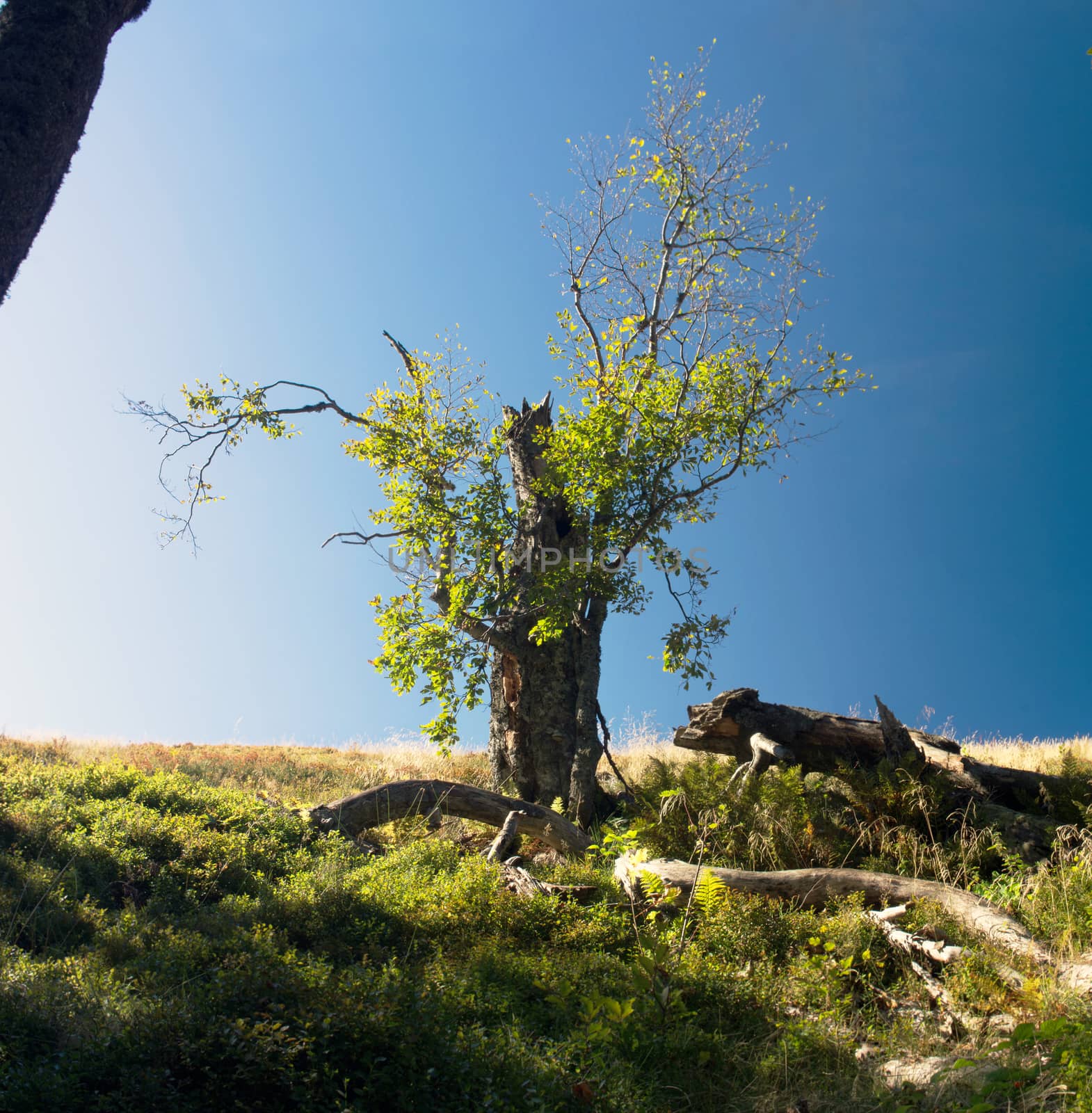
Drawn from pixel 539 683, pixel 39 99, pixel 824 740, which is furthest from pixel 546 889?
pixel 39 99

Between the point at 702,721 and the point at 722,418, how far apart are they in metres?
5.41

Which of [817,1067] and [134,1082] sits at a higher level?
[817,1067]

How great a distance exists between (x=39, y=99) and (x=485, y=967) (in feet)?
28.1

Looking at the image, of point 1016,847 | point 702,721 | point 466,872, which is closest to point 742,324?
point 702,721

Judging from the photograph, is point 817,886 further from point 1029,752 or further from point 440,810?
point 1029,752

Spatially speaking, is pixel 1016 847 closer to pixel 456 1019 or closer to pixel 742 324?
pixel 456 1019

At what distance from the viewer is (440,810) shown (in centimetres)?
1312

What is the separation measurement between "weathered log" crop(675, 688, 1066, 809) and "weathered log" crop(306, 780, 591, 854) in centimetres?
321

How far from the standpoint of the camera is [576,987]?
22.6 ft

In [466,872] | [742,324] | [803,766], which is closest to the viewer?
[466,872]

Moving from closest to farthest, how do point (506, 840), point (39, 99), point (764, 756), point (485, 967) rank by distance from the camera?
point (485, 967) → point (39, 99) → point (506, 840) → point (764, 756)

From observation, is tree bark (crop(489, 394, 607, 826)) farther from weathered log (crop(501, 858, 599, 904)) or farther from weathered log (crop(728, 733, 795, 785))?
weathered log (crop(501, 858, 599, 904))

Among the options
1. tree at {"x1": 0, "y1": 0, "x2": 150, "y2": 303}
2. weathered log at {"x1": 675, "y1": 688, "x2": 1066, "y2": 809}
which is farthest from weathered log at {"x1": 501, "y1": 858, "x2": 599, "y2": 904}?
tree at {"x1": 0, "y1": 0, "x2": 150, "y2": 303}

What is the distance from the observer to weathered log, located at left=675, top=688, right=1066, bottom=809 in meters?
12.1
